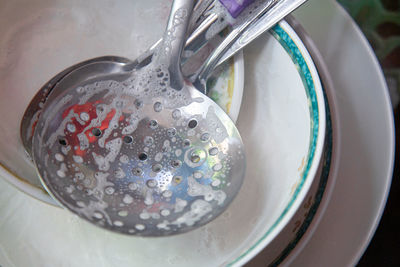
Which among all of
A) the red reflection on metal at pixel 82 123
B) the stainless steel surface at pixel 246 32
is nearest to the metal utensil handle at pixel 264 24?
the stainless steel surface at pixel 246 32

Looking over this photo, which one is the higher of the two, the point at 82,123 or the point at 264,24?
the point at 264,24

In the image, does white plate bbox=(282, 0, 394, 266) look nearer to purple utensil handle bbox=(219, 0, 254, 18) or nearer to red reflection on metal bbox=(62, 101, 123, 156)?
purple utensil handle bbox=(219, 0, 254, 18)

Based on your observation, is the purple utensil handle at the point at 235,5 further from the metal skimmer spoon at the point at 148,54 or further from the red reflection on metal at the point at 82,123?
the red reflection on metal at the point at 82,123

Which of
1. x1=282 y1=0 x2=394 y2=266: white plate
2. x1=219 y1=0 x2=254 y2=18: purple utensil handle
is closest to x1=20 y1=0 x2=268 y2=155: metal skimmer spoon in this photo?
x1=219 y1=0 x2=254 y2=18: purple utensil handle

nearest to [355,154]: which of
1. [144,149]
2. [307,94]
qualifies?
[307,94]

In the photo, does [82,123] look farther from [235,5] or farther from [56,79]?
[235,5]

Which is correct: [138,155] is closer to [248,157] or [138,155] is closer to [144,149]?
[144,149]

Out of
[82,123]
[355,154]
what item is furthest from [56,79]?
[355,154]
